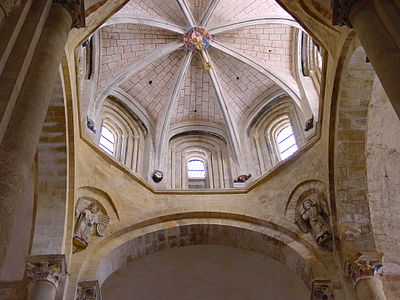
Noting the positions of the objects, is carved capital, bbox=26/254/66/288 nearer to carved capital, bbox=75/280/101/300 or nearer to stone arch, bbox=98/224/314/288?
carved capital, bbox=75/280/101/300

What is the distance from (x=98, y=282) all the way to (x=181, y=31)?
29.3 ft

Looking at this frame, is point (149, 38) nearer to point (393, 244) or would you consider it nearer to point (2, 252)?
point (393, 244)

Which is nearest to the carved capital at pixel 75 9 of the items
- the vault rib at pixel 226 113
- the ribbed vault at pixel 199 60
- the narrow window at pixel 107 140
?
the narrow window at pixel 107 140

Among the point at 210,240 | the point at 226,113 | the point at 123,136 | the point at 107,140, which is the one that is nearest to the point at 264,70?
the point at 226,113

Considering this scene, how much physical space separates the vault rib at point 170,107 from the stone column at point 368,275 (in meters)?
6.29

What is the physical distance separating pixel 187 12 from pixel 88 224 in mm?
8019

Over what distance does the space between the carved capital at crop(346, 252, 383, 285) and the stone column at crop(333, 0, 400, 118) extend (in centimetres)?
458

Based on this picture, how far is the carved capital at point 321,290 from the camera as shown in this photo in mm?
10922

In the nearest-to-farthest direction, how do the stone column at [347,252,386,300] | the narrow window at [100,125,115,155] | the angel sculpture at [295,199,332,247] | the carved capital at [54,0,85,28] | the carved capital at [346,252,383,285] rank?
1. the carved capital at [54,0,85,28]
2. the stone column at [347,252,386,300]
3. the carved capital at [346,252,383,285]
4. the angel sculpture at [295,199,332,247]
5. the narrow window at [100,125,115,155]

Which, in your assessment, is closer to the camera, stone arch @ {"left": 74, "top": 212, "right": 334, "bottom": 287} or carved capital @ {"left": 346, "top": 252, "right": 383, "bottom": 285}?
carved capital @ {"left": 346, "top": 252, "right": 383, "bottom": 285}

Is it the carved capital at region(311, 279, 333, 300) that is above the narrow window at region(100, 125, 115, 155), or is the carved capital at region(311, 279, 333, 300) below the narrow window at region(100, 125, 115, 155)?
below

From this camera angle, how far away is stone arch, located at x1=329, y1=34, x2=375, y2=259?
11.3 m

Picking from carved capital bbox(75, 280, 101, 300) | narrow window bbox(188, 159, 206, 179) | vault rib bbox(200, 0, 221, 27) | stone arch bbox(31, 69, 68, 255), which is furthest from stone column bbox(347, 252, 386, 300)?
vault rib bbox(200, 0, 221, 27)

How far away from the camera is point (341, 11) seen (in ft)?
27.5
